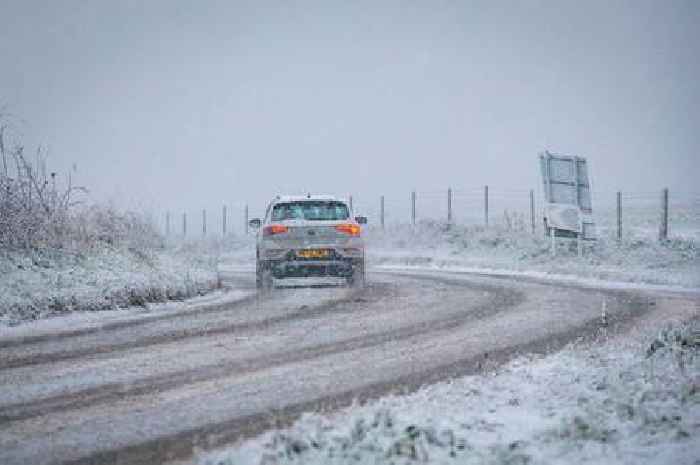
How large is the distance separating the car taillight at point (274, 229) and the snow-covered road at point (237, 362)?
94.1 inches

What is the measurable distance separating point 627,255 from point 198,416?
18.0 metres

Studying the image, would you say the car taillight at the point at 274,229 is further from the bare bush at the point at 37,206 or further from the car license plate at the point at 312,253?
the bare bush at the point at 37,206

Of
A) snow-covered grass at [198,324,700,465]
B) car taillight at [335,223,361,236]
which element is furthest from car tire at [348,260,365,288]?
snow-covered grass at [198,324,700,465]

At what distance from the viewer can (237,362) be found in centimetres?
612

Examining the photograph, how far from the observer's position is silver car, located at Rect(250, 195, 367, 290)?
13.3 m

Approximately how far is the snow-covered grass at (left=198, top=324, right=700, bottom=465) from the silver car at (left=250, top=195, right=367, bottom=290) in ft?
27.4

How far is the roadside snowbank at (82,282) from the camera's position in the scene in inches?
375

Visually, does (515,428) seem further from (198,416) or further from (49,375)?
(49,375)

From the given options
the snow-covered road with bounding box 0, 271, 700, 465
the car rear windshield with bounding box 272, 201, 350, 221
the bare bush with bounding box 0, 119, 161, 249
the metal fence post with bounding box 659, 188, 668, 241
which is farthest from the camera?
the metal fence post with bounding box 659, 188, 668, 241

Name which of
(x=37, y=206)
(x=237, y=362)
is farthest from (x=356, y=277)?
(x=237, y=362)

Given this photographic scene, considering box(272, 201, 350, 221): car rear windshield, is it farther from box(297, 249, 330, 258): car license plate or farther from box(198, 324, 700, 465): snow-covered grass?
box(198, 324, 700, 465): snow-covered grass

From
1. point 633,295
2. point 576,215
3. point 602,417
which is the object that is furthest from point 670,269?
point 602,417

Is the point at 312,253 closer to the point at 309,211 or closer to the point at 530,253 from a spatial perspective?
the point at 309,211

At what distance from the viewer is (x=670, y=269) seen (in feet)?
57.0
